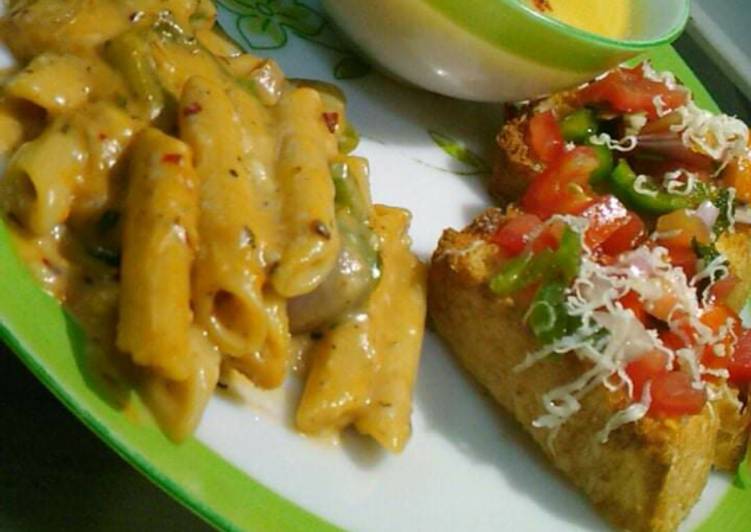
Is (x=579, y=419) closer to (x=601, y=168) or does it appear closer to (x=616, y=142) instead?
(x=601, y=168)

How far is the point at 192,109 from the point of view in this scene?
4.93ft

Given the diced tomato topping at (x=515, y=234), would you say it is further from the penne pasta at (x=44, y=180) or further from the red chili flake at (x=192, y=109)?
the penne pasta at (x=44, y=180)

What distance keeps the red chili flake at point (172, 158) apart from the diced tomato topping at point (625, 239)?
82 centimetres

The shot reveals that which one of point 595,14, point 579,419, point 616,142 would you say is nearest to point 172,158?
point 579,419

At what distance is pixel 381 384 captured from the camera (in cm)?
159

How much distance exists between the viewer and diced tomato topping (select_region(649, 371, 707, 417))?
1.66 metres

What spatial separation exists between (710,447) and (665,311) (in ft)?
0.76

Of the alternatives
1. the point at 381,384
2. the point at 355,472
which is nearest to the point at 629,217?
the point at 381,384

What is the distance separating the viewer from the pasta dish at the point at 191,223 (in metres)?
1.35

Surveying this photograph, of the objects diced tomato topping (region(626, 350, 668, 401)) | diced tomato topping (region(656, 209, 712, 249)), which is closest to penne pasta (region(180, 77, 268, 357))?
diced tomato topping (region(626, 350, 668, 401))

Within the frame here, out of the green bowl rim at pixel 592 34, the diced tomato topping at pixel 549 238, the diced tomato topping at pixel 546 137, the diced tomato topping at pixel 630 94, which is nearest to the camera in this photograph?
the diced tomato topping at pixel 549 238

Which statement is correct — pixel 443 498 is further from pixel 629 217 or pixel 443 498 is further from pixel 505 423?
pixel 629 217

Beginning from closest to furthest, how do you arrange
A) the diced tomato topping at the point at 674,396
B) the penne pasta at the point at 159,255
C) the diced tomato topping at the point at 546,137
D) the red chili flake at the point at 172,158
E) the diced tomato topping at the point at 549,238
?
1. the penne pasta at the point at 159,255
2. the red chili flake at the point at 172,158
3. the diced tomato topping at the point at 674,396
4. the diced tomato topping at the point at 549,238
5. the diced tomato topping at the point at 546,137

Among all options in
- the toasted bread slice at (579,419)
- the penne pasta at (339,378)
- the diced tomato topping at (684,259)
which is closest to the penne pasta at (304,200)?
the penne pasta at (339,378)
